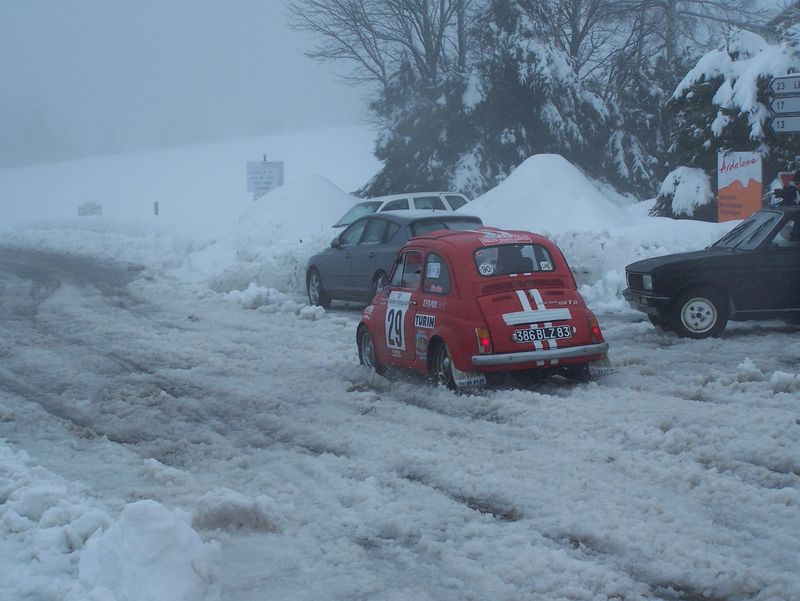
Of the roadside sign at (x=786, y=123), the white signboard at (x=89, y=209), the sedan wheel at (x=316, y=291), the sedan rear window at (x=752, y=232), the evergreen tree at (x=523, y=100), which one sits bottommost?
the sedan wheel at (x=316, y=291)

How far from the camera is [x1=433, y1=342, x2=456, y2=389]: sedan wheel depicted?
29.7 ft

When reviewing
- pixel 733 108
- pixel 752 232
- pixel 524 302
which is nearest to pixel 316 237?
pixel 733 108

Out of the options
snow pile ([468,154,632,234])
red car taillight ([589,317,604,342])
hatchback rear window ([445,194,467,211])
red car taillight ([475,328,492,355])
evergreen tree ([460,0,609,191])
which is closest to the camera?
red car taillight ([475,328,492,355])

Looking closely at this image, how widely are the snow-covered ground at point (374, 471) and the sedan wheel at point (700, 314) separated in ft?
0.94

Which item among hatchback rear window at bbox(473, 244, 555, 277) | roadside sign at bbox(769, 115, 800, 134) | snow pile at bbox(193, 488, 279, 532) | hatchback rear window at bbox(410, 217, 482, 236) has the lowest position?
snow pile at bbox(193, 488, 279, 532)

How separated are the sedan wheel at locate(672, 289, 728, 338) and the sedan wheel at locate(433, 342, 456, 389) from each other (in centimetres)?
385

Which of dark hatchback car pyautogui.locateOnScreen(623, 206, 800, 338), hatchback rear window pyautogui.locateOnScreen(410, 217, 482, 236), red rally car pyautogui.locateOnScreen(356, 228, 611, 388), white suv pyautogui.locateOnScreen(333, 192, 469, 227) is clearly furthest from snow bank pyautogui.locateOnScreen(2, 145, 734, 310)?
red rally car pyautogui.locateOnScreen(356, 228, 611, 388)

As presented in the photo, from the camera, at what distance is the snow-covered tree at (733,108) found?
67.6ft

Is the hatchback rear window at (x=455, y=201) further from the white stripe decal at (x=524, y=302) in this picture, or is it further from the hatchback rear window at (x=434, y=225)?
the white stripe decal at (x=524, y=302)

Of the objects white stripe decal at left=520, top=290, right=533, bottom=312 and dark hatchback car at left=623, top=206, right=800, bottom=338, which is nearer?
white stripe decal at left=520, top=290, right=533, bottom=312

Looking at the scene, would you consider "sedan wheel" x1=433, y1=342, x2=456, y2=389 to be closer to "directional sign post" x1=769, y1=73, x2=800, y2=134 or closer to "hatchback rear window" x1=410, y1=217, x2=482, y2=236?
"hatchback rear window" x1=410, y1=217, x2=482, y2=236

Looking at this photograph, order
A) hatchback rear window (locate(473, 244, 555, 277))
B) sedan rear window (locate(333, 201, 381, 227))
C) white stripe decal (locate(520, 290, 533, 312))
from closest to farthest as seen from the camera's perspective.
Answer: white stripe decal (locate(520, 290, 533, 312))
hatchback rear window (locate(473, 244, 555, 277))
sedan rear window (locate(333, 201, 381, 227))

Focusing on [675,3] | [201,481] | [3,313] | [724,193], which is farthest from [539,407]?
[675,3]

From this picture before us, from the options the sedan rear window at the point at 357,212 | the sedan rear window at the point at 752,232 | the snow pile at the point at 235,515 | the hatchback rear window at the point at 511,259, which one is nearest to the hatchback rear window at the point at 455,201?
the sedan rear window at the point at 357,212
